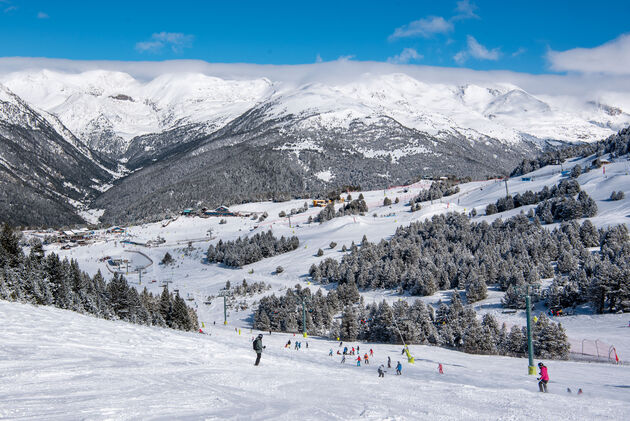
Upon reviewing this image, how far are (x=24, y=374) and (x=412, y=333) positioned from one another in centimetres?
3948

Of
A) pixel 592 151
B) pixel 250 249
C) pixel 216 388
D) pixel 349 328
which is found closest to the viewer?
pixel 216 388

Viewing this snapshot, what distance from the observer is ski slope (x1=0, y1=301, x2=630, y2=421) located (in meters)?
11.3

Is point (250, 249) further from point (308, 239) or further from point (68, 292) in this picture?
point (68, 292)

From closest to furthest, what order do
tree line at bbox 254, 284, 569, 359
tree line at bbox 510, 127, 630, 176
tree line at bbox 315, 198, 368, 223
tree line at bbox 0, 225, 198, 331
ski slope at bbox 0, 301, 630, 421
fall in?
ski slope at bbox 0, 301, 630, 421 → tree line at bbox 254, 284, 569, 359 → tree line at bbox 0, 225, 198, 331 → tree line at bbox 315, 198, 368, 223 → tree line at bbox 510, 127, 630, 176

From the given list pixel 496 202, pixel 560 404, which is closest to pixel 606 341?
pixel 560 404

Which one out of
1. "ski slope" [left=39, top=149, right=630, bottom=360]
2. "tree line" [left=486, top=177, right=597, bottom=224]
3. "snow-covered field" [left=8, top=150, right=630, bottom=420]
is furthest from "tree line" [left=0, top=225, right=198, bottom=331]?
"tree line" [left=486, top=177, right=597, bottom=224]

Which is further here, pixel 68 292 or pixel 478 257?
pixel 478 257

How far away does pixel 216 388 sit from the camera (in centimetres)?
1434

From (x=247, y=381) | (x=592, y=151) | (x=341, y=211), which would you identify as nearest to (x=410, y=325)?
(x=247, y=381)

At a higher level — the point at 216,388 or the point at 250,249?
the point at 250,249

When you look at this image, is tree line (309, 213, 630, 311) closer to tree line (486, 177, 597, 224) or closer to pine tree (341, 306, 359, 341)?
tree line (486, 177, 597, 224)

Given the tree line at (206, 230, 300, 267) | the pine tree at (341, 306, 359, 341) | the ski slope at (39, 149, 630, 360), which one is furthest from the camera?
the tree line at (206, 230, 300, 267)

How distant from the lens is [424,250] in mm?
88500

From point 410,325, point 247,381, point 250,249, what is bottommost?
point 410,325
